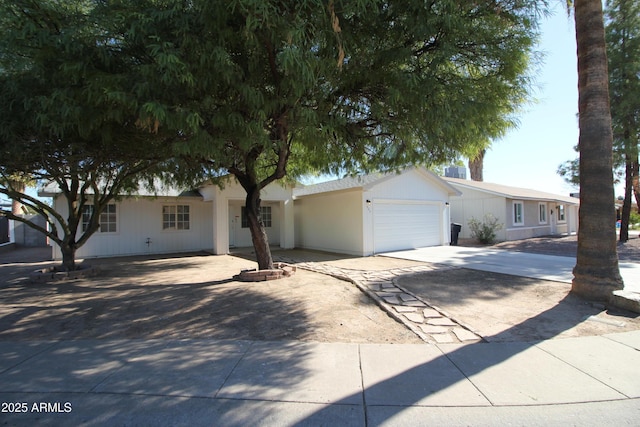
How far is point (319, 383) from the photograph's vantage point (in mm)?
3342

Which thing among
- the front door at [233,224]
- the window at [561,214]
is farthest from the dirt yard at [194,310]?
the window at [561,214]

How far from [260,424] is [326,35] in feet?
15.2

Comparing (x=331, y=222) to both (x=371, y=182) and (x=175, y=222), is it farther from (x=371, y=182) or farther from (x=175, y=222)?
(x=175, y=222)

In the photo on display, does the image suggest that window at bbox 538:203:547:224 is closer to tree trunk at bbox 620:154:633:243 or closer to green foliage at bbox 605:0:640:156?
tree trunk at bbox 620:154:633:243

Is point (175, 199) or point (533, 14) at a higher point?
A: point (533, 14)

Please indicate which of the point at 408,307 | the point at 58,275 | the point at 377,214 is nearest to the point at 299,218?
the point at 377,214

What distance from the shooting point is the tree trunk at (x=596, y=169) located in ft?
20.0

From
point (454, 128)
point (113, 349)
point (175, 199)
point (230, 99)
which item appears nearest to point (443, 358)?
point (454, 128)

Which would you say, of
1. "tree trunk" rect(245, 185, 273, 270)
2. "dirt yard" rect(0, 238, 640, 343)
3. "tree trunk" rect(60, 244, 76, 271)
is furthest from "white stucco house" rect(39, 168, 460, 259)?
"dirt yard" rect(0, 238, 640, 343)

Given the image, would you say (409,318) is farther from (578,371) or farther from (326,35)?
(326,35)

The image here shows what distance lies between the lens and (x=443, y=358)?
12.8 ft

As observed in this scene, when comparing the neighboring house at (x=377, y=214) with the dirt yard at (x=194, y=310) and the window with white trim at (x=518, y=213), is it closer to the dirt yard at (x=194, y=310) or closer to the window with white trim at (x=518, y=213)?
the dirt yard at (x=194, y=310)

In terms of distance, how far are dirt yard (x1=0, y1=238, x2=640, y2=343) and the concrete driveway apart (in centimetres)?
93

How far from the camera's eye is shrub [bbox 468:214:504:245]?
717 inches
